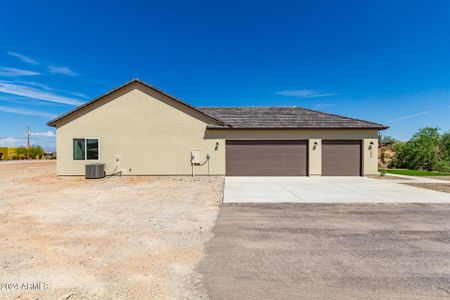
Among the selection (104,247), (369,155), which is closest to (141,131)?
(104,247)

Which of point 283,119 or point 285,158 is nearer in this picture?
point 285,158

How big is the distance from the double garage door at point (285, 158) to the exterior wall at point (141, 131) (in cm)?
256

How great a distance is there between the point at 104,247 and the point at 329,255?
3793mm

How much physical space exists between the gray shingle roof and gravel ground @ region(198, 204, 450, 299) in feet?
28.8

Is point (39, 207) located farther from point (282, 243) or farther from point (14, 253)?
point (282, 243)

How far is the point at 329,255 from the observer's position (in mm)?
3619

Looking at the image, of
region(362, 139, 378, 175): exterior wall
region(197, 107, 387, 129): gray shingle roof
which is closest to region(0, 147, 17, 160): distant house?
region(197, 107, 387, 129): gray shingle roof

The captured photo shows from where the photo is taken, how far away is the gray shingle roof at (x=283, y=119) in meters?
14.1

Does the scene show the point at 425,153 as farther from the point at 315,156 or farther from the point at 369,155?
the point at 315,156

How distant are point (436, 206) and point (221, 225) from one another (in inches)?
260

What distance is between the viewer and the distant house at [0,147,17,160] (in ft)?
116

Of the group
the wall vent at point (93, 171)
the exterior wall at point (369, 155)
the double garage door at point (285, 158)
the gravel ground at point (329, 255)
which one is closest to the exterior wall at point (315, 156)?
the double garage door at point (285, 158)

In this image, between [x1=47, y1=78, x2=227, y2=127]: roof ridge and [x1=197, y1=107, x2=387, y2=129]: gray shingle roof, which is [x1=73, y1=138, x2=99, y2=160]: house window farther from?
[x1=197, y1=107, x2=387, y2=129]: gray shingle roof

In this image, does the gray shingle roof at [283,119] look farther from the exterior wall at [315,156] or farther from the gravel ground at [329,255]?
the gravel ground at [329,255]
